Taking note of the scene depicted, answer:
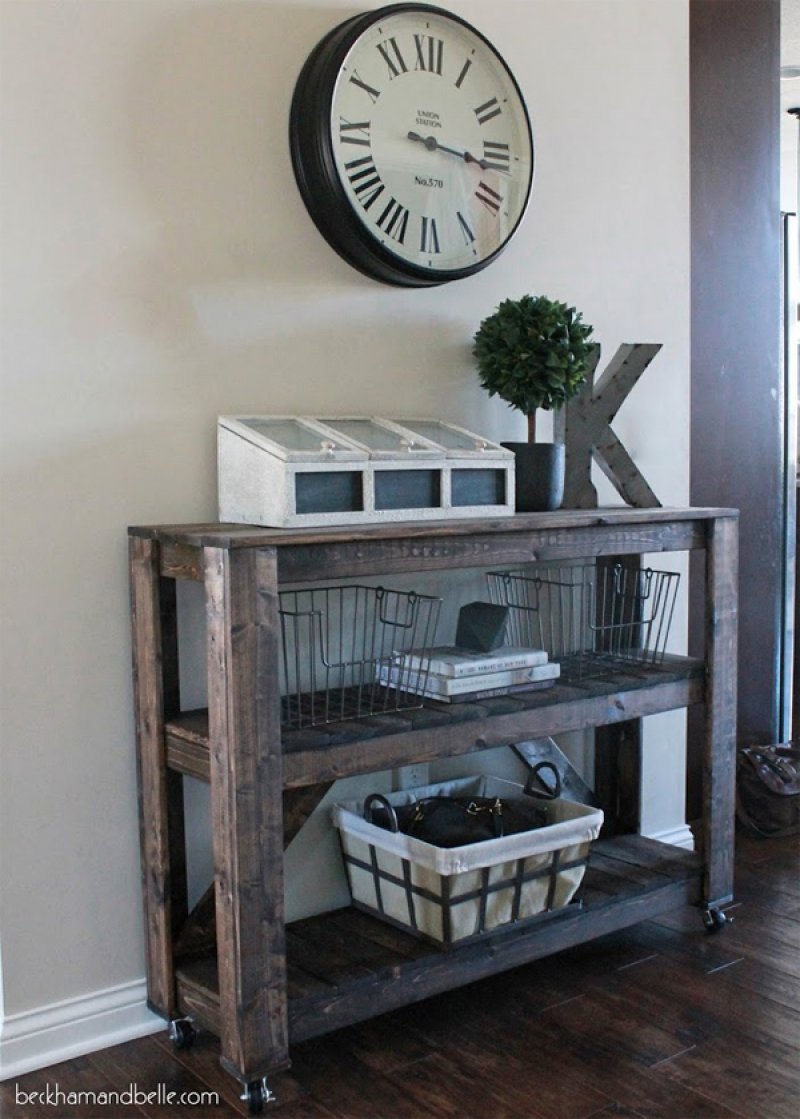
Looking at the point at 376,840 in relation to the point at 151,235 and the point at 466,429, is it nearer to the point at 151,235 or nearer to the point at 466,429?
the point at 466,429

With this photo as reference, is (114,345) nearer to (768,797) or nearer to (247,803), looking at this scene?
(247,803)

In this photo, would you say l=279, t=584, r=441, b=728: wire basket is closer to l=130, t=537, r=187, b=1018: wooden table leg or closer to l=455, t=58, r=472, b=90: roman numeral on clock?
l=130, t=537, r=187, b=1018: wooden table leg

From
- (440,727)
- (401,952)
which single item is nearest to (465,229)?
(440,727)

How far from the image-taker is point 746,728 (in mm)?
3705

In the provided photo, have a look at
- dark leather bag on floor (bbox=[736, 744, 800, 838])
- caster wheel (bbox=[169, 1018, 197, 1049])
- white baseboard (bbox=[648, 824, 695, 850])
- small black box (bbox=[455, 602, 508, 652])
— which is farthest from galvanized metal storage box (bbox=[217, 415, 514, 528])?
dark leather bag on floor (bbox=[736, 744, 800, 838])

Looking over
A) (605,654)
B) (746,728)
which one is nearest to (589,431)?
(605,654)

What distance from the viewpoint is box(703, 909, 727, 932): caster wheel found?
2660mm

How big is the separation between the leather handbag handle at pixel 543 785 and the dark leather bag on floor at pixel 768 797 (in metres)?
0.81

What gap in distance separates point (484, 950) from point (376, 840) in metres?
0.29

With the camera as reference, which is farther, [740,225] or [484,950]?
[740,225]

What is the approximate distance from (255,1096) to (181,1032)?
268 mm

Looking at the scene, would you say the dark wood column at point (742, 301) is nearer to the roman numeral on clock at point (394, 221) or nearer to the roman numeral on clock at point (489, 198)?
the roman numeral on clock at point (489, 198)

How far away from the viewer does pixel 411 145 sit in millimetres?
2449

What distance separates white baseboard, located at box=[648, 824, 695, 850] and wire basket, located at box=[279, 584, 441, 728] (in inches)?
37.7
